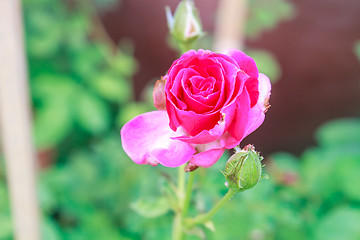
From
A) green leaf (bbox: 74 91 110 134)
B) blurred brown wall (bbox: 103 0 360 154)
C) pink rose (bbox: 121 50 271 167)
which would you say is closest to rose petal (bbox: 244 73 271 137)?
pink rose (bbox: 121 50 271 167)

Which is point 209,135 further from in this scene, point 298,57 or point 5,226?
point 298,57

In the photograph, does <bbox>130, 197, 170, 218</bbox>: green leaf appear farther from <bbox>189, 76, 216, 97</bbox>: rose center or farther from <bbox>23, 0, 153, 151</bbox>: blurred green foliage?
<bbox>23, 0, 153, 151</bbox>: blurred green foliage

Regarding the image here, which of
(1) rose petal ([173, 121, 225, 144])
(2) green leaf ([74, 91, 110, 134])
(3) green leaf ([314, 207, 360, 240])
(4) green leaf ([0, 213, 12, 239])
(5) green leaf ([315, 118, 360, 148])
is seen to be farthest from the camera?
(2) green leaf ([74, 91, 110, 134])

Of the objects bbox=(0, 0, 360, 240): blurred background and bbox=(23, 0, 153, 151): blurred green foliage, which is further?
bbox=(23, 0, 153, 151): blurred green foliage

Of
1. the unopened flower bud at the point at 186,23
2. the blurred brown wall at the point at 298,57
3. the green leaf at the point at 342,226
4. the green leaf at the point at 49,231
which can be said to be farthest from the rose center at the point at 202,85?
the blurred brown wall at the point at 298,57

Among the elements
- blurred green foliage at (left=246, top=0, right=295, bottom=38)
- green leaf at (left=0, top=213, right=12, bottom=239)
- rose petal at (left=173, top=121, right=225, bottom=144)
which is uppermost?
rose petal at (left=173, top=121, right=225, bottom=144)

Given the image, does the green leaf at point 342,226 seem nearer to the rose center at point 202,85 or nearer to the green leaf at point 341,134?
the green leaf at point 341,134

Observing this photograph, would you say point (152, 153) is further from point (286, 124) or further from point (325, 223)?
point (286, 124)
